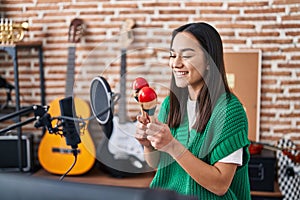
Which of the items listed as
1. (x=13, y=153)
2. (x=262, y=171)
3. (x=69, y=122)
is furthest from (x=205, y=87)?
(x=13, y=153)

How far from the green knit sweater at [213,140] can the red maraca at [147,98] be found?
0.11 meters

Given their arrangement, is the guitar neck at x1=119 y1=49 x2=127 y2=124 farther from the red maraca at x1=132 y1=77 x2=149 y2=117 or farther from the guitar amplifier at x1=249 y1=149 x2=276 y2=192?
the guitar amplifier at x1=249 y1=149 x2=276 y2=192

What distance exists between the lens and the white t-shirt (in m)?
1.13

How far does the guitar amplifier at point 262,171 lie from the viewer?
9.11 ft

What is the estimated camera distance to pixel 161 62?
1.01m

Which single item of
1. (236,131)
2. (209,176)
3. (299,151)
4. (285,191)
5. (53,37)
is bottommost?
(285,191)

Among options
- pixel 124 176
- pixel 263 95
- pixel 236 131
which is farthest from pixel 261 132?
pixel 236 131

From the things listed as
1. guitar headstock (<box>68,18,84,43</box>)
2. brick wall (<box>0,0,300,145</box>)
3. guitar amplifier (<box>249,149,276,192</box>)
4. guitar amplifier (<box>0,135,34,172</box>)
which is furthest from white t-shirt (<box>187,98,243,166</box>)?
guitar amplifier (<box>0,135,34,172</box>)

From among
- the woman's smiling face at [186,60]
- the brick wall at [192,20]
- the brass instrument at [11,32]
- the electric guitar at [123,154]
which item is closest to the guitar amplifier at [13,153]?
the brick wall at [192,20]

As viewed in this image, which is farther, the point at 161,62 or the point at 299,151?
the point at 299,151

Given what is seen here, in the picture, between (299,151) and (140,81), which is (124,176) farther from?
(140,81)

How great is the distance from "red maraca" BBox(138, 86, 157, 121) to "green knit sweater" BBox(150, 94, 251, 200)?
11 cm

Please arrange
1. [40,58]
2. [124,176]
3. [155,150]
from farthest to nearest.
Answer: [40,58]
[124,176]
[155,150]

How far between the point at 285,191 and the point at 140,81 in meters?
2.29
